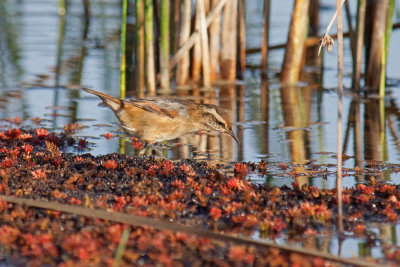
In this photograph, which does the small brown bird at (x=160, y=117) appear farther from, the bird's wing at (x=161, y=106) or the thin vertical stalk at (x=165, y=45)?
the thin vertical stalk at (x=165, y=45)

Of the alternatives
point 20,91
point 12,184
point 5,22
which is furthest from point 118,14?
point 12,184

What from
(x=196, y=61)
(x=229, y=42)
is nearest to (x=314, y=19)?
(x=229, y=42)

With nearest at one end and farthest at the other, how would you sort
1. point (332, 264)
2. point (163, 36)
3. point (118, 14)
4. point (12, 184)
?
point (332, 264), point (12, 184), point (163, 36), point (118, 14)

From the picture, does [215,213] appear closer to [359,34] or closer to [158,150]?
[158,150]

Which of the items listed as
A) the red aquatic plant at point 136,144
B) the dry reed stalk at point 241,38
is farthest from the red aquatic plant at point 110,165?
the dry reed stalk at point 241,38

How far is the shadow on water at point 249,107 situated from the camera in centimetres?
835

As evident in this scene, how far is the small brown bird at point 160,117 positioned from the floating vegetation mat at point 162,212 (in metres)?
0.63

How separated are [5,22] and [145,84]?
8.86 m

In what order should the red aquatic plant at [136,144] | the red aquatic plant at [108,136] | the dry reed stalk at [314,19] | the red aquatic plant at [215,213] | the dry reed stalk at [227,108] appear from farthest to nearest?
the dry reed stalk at [314,19] < the red aquatic plant at [108,136] < the red aquatic plant at [136,144] < the dry reed stalk at [227,108] < the red aquatic plant at [215,213]

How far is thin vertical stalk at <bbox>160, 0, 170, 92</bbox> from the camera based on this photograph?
10.9 metres

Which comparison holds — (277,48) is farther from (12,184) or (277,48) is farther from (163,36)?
(12,184)

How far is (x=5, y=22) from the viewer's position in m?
18.8

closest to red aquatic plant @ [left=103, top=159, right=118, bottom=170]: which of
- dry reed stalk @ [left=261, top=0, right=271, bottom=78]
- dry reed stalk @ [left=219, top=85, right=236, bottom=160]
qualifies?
dry reed stalk @ [left=219, top=85, right=236, bottom=160]

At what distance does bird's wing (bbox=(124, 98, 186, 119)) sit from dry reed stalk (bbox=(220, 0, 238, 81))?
416 cm
